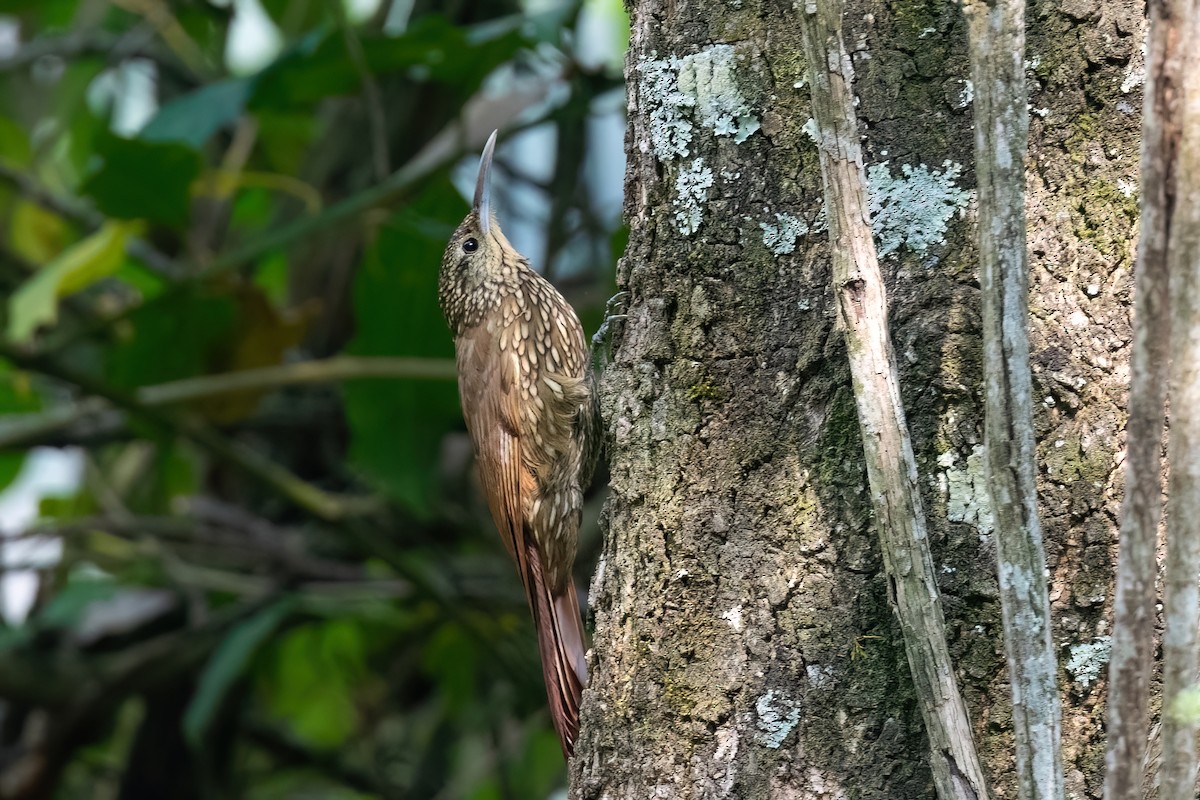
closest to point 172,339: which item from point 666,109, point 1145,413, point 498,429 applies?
point 498,429

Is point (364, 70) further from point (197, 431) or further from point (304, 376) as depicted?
point (197, 431)

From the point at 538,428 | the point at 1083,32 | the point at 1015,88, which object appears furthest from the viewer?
the point at 538,428

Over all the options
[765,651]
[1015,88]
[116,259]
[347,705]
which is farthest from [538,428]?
[347,705]

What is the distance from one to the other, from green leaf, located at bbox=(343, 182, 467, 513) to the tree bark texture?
1972 millimetres

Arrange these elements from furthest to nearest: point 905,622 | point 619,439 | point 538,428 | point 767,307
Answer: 1. point 538,428
2. point 619,439
3. point 767,307
4. point 905,622

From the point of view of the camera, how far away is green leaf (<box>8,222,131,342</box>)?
322 cm

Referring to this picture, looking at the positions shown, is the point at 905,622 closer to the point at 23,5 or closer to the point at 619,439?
the point at 619,439

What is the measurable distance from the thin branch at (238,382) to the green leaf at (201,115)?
0.68 m

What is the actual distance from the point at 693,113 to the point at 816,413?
43 centimetres

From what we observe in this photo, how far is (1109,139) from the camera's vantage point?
1.53m

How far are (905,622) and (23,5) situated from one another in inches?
172

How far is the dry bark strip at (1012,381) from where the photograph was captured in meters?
1.21

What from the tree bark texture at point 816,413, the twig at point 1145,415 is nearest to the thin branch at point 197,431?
the tree bark texture at point 816,413

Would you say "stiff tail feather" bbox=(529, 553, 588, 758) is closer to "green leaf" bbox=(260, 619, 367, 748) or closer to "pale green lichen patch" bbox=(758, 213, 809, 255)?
"pale green lichen patch" bbox=(758, 213, 809, 255)
